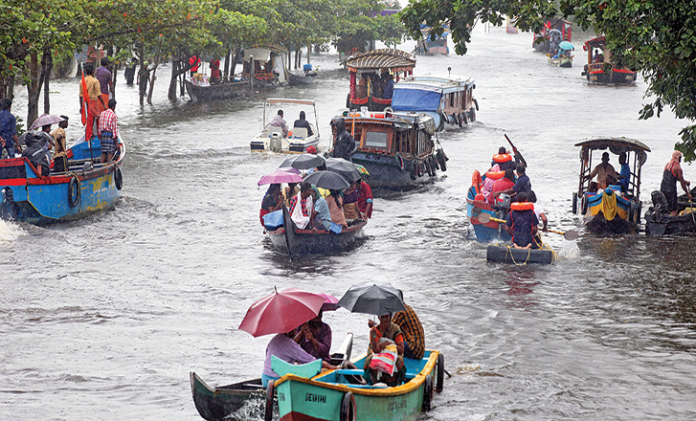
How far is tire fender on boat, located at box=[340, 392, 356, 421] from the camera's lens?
760cm

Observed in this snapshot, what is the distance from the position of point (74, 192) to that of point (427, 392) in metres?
11.0

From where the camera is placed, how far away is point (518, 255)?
15336 mm

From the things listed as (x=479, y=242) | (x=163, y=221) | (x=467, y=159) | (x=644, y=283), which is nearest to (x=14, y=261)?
(x=163, y=221)

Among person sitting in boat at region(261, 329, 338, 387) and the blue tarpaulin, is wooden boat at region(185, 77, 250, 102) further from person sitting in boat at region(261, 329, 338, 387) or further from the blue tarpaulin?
person sitting in boat at region(261, 329, 338, 387)

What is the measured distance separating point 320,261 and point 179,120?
67.6 feet

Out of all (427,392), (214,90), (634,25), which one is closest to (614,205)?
(634,25)

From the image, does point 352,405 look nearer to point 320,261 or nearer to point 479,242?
point 320,261

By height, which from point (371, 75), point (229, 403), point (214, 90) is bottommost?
point (229, 403)

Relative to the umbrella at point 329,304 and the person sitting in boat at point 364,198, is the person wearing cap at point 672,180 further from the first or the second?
the umbrella at point 329,304

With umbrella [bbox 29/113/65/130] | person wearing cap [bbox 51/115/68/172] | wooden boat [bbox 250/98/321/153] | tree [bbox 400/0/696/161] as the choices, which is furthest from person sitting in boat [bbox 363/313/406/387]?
wooden boat [bbox 250/98/321/153]

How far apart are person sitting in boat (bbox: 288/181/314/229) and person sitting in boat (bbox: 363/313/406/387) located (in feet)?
23.6

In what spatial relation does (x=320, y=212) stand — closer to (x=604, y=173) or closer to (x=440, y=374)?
(x=440, y=374)

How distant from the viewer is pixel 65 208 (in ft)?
56.6

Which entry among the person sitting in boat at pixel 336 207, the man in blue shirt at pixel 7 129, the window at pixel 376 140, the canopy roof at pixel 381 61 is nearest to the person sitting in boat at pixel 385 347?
the person sitting in boat at pixel 336 207
